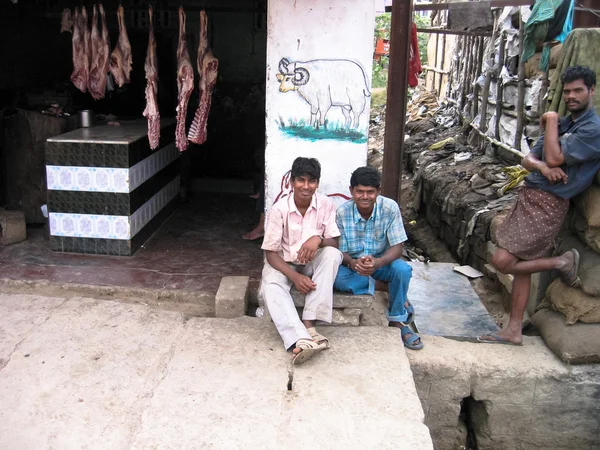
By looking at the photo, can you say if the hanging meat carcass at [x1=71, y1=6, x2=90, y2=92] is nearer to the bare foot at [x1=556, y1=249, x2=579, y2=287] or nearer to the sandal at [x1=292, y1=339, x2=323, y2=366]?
the sandal at [x1=292, y1=339, x2=323, y2=366]

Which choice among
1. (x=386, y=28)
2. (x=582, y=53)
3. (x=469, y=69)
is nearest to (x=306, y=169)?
(x=582, y=53)

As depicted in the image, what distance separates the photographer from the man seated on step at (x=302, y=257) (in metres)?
4.08

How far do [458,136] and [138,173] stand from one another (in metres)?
8.58

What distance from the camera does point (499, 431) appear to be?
4613mm

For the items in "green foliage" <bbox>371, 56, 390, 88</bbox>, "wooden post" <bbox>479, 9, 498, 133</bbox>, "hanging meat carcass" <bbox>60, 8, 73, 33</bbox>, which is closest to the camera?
"hanging meat carcass" <bbox>60, 8, 73, 33</bbox>

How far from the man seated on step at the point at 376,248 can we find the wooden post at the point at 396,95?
1.76ft

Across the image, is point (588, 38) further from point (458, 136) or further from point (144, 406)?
point (458, 136)

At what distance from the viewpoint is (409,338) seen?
4.50 metres

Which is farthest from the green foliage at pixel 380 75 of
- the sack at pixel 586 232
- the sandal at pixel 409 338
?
the sandal at pixel 409 338

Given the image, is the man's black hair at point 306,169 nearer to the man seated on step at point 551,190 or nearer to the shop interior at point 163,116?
the man seated on step at point 551,190

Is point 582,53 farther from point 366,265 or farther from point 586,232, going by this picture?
point 366,265

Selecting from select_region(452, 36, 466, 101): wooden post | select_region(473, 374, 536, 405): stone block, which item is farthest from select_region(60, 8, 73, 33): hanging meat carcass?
select_region(452, 36, 466, 101): wooden post

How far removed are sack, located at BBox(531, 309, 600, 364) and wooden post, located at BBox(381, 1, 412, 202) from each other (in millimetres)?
1567

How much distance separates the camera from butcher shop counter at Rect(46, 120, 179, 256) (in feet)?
18.5
